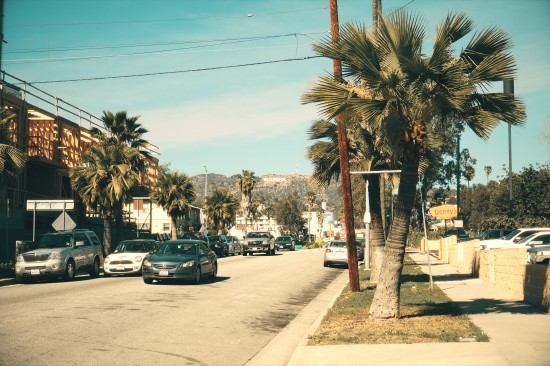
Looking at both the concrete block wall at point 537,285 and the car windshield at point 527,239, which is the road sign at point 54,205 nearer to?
the concrete block wall at point 537,285

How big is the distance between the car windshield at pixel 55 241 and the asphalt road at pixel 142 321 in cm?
283

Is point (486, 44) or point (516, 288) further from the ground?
point (486, 44)

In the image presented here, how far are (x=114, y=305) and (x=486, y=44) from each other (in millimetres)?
10165

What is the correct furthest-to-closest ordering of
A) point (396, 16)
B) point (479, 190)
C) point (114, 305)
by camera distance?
point (479, 190) → point (114, 305) → point (396, 16)

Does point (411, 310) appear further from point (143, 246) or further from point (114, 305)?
point (143, 246)

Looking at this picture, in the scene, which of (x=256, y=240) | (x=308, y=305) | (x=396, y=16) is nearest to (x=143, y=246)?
(x=308, y=305)

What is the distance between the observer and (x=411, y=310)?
42.9 feet

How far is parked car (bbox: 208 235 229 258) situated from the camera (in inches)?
1843

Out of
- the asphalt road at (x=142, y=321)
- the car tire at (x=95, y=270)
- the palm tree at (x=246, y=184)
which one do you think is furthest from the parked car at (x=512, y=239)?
the palm tree at (x=246, y=184)

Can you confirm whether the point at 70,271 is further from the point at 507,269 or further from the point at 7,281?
the point at 507,269

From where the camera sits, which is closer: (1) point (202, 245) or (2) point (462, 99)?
(2) point (462, 99)

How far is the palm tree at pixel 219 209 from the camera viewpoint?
77.4 meters

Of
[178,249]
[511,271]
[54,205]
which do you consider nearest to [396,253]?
[511,271]

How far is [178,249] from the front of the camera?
2172 cm
